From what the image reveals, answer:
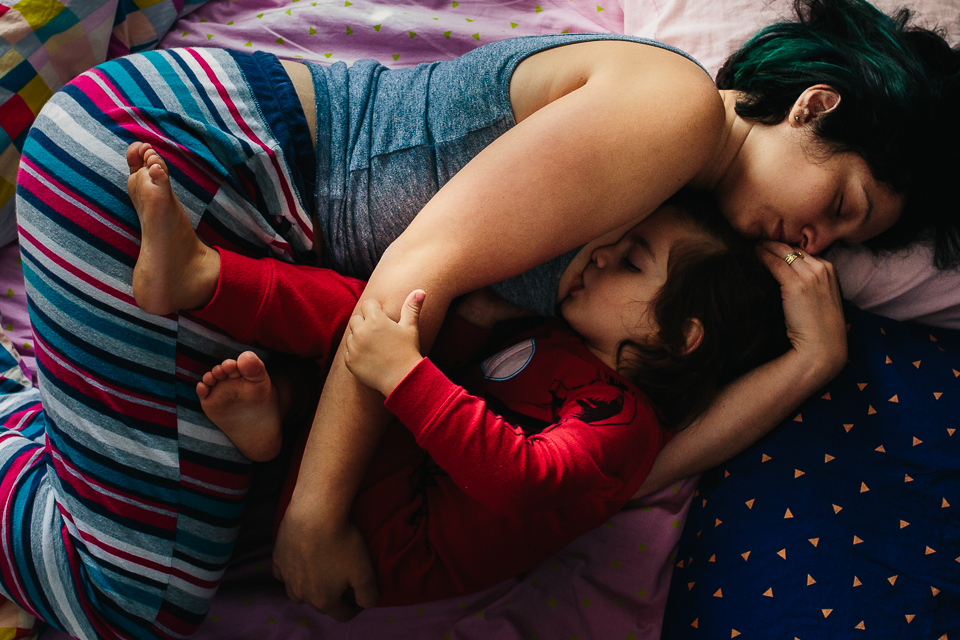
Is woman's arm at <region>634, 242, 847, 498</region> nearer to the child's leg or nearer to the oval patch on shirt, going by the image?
the oval patch on shirt

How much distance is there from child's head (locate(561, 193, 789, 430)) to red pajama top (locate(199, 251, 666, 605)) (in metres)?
0.06

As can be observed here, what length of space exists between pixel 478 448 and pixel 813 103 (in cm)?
72

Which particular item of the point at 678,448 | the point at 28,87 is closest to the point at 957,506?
the point at 678,448

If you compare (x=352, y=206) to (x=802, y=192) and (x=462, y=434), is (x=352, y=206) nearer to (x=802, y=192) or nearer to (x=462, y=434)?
(x=462, y=434)

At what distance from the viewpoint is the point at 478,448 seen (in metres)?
0.83

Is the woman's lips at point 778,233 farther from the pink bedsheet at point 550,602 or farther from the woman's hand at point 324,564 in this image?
the woman's hand at point 324,564

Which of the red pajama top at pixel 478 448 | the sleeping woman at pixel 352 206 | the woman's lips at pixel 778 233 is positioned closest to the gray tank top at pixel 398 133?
the sleeping woman at pixel 352 206

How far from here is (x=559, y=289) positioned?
42.4 inches

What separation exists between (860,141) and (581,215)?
456mm

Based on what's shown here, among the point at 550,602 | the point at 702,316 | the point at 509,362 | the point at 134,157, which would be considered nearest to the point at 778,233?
the point at 702,316

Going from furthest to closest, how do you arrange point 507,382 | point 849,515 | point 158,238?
point 507,382 → point 849,515 → point 158,238

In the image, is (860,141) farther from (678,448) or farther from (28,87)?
(28,87)

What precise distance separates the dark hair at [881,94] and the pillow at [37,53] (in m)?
1.20

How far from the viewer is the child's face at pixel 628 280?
104 cm
